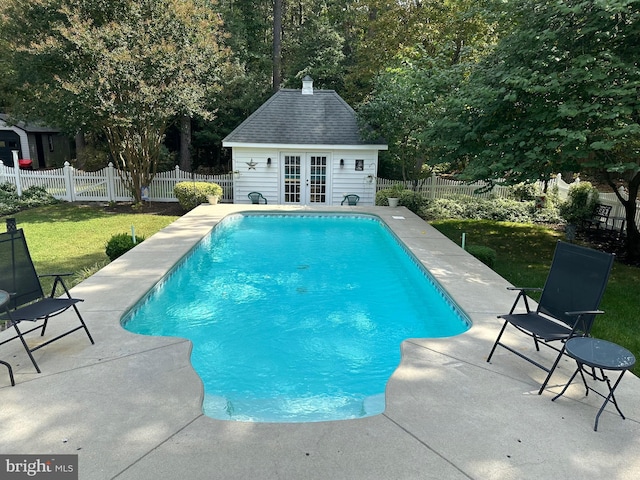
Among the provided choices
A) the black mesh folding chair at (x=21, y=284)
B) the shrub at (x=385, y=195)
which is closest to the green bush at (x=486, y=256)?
the shrub at (x=385, y=195)

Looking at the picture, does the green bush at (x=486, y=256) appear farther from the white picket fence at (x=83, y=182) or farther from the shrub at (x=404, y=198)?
the white picket fence at (x=83, y=182)

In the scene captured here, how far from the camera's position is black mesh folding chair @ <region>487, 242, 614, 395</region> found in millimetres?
4219

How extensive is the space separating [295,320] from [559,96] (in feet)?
22.5

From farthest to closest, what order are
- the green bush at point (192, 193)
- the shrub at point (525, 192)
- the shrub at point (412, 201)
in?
the shrub at point (525, 192)
the shrub at point (412, 201)
the green bush at point (192, 193)

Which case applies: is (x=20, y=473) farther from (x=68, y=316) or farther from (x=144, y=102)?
(x=144, y=102)

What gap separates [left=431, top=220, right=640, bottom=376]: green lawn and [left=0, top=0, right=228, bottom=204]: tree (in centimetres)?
1044

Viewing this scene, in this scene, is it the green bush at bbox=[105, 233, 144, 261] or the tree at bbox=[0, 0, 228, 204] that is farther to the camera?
the tree at bbox=[0, 0, 228, 204]

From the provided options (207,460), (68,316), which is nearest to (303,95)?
(68,316)

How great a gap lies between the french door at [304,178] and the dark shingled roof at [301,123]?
752mm

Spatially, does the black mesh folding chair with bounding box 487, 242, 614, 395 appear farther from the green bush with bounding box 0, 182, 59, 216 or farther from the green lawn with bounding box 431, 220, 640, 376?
the green bush with bounding box 0, 182, 59, 216

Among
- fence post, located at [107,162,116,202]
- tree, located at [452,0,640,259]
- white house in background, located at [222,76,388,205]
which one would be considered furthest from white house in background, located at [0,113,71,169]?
tree, located at [452,0,640,259]

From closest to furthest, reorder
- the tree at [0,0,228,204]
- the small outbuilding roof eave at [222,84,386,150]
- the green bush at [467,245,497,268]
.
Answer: the green bush at [467,245,497,268] → the tree at [0,0,228,204] → the small outbuilding roof eave at [222,84,386,150]

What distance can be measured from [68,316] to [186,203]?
10.2 meters

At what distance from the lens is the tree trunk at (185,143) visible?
2106 centimetres
